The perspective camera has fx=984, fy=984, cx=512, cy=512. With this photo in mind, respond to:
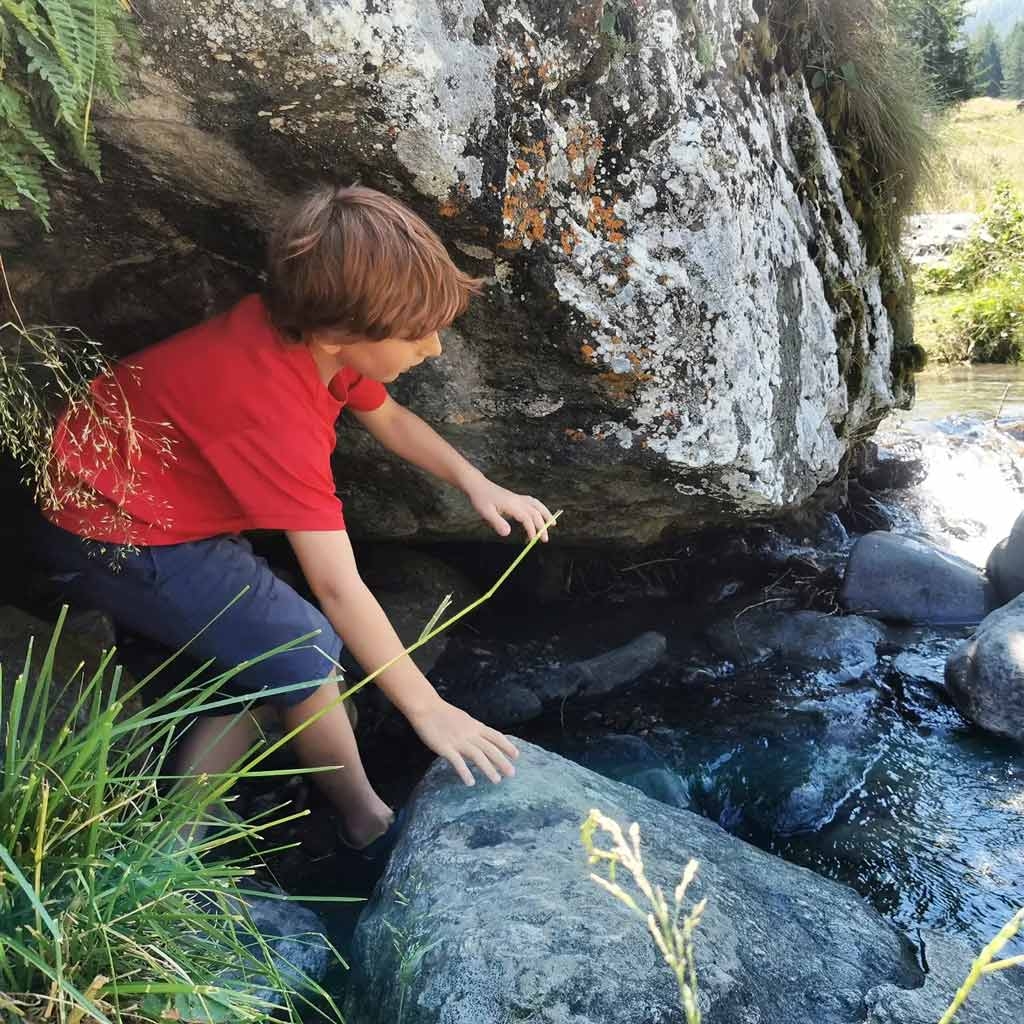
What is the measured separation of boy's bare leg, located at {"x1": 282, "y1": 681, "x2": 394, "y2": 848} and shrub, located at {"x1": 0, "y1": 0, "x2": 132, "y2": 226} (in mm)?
1479

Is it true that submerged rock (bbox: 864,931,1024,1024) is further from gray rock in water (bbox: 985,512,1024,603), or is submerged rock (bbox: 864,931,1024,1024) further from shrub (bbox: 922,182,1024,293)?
shrub (bbox: 922,182,1024,293)

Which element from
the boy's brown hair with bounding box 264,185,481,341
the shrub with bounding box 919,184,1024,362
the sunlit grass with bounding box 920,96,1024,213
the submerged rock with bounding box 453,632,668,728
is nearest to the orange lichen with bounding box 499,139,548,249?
the boy's brown hair with bounding box 264,185,481,341

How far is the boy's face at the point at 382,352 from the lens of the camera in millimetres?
2501

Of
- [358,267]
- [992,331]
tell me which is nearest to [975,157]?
[992,331]

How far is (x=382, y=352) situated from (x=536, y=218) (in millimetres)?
649

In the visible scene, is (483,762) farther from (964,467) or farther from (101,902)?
(964,467)

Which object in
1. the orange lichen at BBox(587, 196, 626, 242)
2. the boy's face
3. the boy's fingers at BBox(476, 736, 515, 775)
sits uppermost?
the orange lichen at BBox(587, 196, 626, 242)

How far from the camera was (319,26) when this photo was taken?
2.24 m

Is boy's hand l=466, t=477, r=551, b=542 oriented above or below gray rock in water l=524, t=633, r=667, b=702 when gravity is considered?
above

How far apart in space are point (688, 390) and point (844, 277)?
155cm

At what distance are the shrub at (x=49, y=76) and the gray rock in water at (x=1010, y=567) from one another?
4.39m

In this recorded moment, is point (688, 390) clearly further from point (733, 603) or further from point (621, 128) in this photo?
point (733, 603)

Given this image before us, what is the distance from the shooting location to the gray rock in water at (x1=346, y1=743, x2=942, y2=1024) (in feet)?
6.03

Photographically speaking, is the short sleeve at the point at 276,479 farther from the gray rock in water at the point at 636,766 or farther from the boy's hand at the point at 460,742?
the gray rock in water at the point at 636,766
